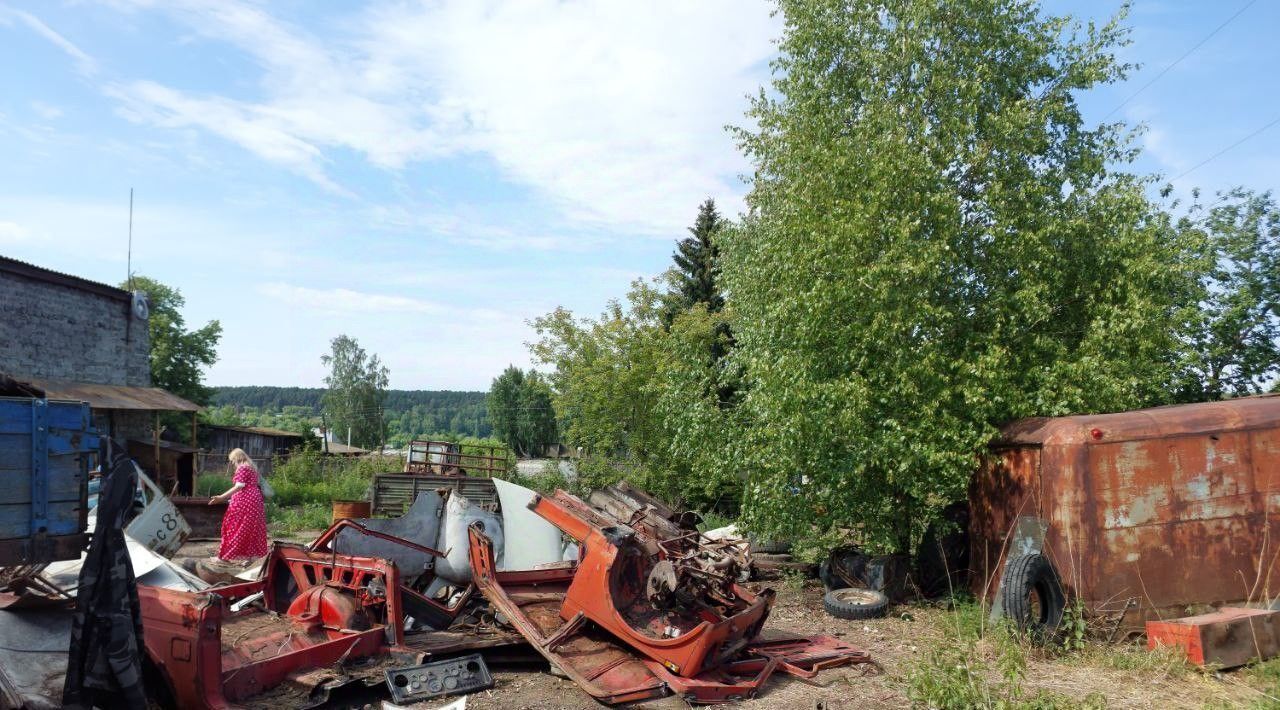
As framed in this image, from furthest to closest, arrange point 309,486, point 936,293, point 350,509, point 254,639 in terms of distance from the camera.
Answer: point 309,486 → point 350,509 → point 936,293 → point 254,639

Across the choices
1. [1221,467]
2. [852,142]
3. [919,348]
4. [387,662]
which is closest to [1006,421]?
[919,348]

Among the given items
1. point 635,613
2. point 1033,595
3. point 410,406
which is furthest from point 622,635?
point 410,406

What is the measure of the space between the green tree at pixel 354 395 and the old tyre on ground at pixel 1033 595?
5876 cm

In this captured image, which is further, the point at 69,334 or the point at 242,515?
the point at 69,334

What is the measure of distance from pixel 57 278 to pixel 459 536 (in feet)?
51.6

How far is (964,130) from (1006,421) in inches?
159

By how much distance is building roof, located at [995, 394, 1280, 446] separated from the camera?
889 centimetres

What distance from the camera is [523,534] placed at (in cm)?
1151

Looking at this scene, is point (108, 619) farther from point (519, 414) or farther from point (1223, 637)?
point (519, 414)

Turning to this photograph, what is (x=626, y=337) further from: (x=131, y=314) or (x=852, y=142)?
(x=131, y=314)

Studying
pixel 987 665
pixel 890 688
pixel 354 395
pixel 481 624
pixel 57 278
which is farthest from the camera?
pixel 354 395

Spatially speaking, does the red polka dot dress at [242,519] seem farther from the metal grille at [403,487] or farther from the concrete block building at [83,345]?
the concrete block building at [83,345]

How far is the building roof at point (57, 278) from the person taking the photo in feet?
62.5

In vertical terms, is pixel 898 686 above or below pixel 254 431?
below
